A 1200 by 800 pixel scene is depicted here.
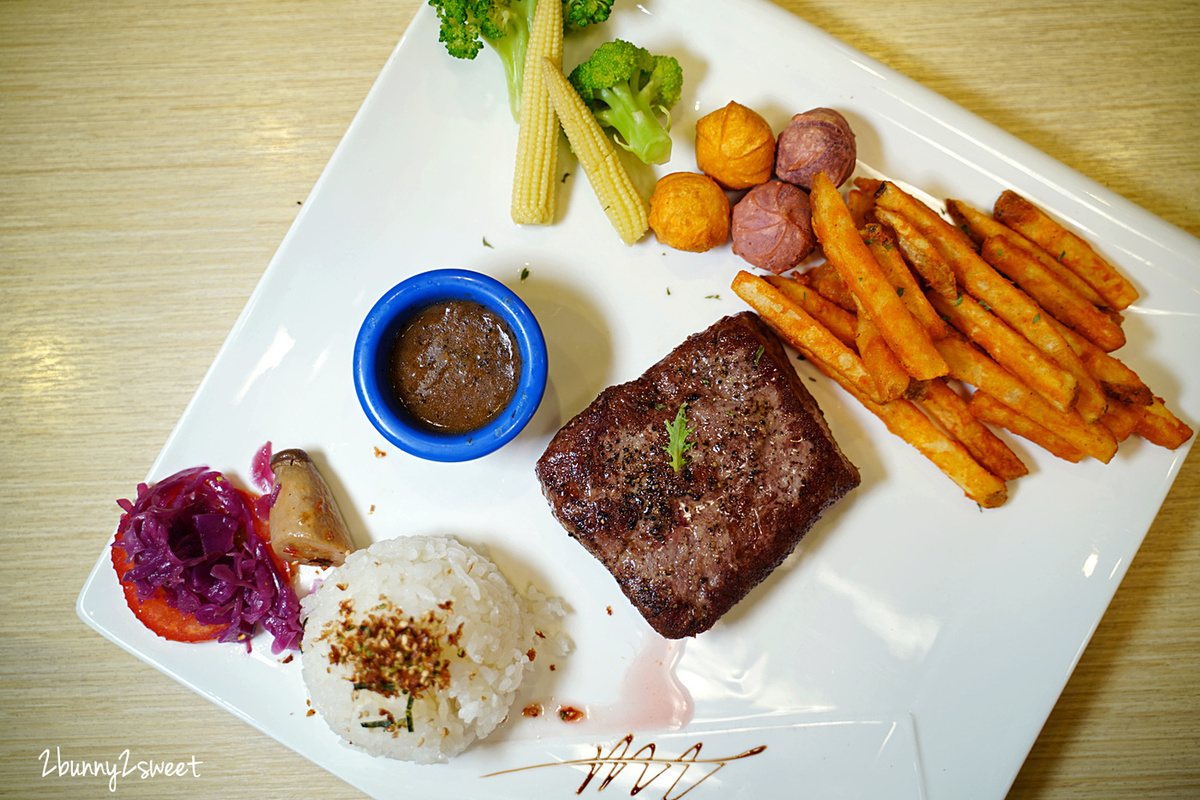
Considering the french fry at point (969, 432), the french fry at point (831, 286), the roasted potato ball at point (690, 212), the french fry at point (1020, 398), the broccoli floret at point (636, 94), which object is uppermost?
the broccoli floret at point (636, 94)

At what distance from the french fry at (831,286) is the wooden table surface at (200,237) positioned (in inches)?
44.3

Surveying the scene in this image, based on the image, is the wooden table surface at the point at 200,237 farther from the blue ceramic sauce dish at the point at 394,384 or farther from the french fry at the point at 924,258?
the blue ceramic sauce dish at the point at 394,384

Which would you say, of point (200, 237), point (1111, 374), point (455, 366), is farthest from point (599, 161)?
point (1111, 374)

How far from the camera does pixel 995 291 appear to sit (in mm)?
2299

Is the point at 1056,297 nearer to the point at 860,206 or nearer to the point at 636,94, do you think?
the point at 860,206

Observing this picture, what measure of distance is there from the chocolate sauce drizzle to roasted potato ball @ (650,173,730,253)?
2.04 metres

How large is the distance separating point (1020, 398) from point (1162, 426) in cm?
57

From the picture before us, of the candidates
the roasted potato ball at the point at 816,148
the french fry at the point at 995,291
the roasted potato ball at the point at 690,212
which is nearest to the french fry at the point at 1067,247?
the french fry at the point at 995,291

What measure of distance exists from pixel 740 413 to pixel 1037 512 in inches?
51.9

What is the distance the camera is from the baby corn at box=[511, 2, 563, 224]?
245cm

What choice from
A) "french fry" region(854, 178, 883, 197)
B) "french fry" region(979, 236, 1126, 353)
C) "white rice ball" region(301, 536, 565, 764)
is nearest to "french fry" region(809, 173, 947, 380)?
"french fry" region(854, 178, 883, 197)

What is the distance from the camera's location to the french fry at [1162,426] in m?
2.32

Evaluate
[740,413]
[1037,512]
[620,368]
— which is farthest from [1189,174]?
[620,368]

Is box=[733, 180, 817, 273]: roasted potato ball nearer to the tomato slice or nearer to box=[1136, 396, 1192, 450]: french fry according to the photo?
box=[1136, 396, 1192, 450]: french fry
